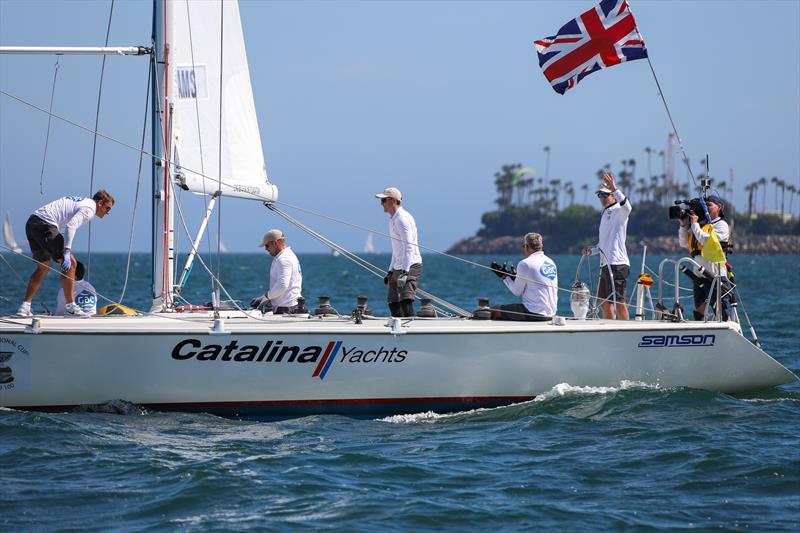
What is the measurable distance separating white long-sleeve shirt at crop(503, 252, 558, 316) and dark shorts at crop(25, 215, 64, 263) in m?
4.60

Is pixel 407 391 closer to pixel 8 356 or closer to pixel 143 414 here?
pixel 143 414

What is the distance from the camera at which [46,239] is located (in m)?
10.7

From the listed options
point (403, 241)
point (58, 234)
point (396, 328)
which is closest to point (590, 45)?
point (403, 241)

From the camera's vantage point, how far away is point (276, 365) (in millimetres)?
10141

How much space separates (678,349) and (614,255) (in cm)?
126

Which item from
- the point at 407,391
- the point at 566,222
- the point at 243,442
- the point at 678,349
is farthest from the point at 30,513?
the point at 566,222

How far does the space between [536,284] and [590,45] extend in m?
3.22

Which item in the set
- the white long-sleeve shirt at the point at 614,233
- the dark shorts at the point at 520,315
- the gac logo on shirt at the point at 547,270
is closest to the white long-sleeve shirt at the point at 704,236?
the white long-sleeve shirt at the point at 614,233

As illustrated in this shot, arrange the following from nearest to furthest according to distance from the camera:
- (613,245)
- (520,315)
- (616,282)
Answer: (520,315) → (613,245) → (616,282)

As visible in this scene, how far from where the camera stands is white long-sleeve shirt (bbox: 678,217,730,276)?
1157cm

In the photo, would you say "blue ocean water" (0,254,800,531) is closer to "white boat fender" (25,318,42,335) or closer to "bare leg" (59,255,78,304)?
"white boat fender" (25,318,42,335)

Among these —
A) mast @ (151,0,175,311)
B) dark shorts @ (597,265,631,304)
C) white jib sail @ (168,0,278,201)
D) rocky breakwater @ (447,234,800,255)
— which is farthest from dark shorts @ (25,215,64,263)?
rocky breakwater @ (447,234,800,255)

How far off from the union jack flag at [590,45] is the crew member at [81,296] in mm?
5887

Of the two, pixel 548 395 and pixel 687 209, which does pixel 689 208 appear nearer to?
pixel 687 209
